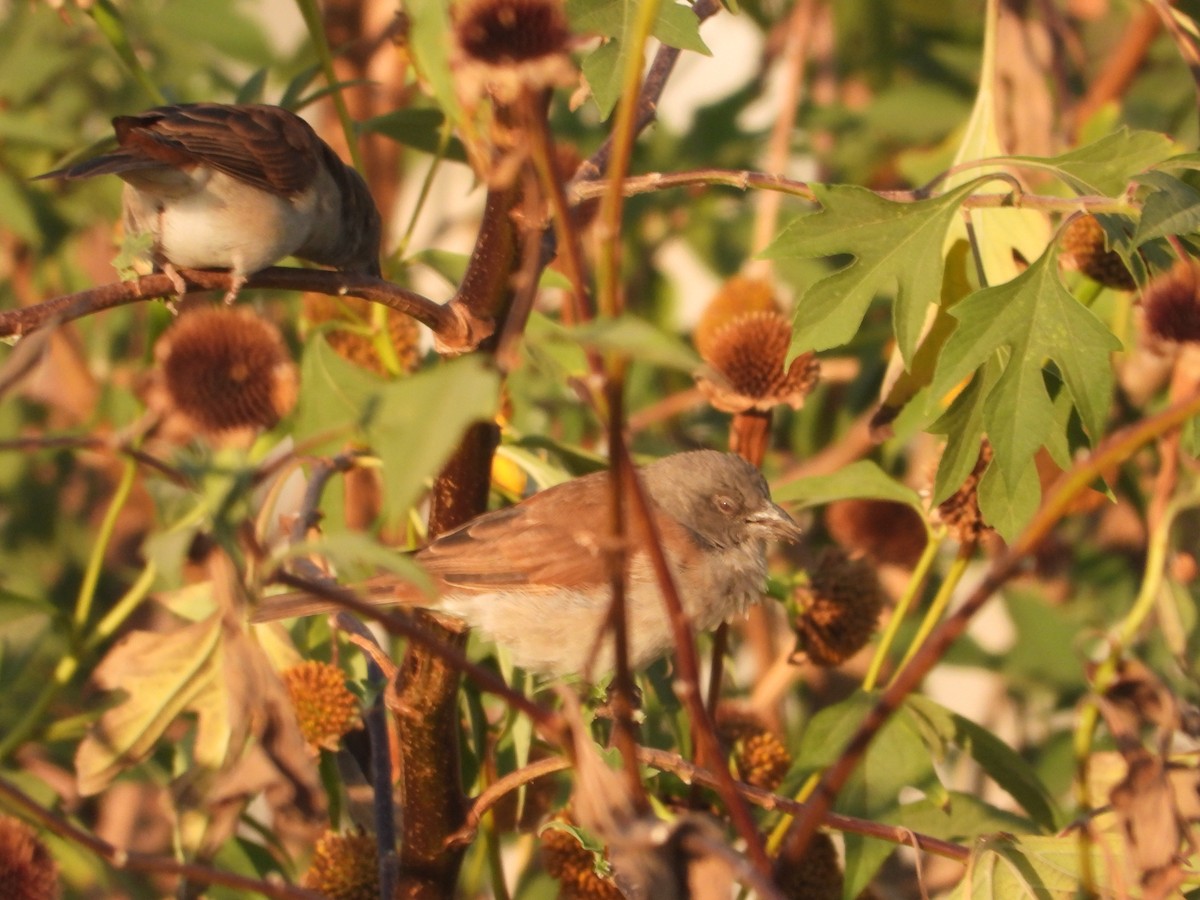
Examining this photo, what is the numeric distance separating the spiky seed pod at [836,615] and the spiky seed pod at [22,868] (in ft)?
5.24

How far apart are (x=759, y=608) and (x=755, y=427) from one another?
3.64 ft

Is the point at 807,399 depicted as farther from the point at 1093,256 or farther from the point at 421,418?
the point at 421,418

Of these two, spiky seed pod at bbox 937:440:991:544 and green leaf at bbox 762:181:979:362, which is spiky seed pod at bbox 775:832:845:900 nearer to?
spiky seed pod at bbox 937:440:991:544

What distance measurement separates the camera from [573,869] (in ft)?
9.02

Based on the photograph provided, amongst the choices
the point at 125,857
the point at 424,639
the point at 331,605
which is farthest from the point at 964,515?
the point at 125,857

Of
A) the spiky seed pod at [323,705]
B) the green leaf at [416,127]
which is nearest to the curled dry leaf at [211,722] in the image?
the spiky seed pod at [323,705]

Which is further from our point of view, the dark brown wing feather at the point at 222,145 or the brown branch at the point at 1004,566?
the dark brown wing feather at the point at 222,145

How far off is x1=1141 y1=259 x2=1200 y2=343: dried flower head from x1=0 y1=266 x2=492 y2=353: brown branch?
3.62 feet

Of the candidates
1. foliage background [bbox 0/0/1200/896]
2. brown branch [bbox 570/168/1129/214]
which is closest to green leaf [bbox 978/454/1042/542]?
foliage background [bbox 0/0/1200/896]

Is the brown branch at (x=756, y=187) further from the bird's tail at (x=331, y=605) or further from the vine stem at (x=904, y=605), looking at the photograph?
the bird's tail at (x=331, y=605)

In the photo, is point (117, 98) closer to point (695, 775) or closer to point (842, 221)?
point (842, 221)

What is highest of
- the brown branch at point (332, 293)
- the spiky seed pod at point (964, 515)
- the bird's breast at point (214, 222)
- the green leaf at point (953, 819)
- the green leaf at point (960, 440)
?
the brown branch at point (332, 293)

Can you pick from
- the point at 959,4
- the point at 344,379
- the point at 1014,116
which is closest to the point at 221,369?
the point at 344,379

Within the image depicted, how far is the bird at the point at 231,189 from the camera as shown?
3156 millimetres
